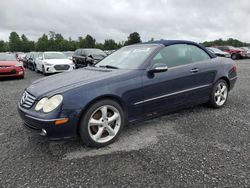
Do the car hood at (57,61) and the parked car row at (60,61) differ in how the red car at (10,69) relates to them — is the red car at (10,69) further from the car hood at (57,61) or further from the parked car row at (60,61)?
the car hood at (57,61)

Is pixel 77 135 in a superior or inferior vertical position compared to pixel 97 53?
inferior

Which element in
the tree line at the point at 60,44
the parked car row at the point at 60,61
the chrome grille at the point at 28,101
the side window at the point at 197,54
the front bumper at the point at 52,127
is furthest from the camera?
the tree line at the point at 60,44

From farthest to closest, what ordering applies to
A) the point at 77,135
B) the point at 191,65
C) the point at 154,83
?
the point at 191,65, the point at 154,83, the point at 77,135

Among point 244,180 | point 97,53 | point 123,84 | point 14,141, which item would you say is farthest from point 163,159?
point 97,53

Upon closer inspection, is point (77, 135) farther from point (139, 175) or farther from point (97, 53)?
point (97, 53)

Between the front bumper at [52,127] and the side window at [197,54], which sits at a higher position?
the side window at [197,54]

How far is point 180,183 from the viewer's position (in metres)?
2.12

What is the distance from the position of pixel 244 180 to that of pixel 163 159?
0.88 meters

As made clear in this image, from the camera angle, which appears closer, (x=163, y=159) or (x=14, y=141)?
(x=163, y=159)

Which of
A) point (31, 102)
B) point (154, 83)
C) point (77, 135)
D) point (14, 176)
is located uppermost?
point (154, 83)

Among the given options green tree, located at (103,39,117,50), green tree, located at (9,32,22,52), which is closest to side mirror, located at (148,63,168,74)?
green tree, located at (103,39,117,50)

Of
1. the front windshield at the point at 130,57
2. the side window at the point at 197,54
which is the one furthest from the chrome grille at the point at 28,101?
the side window at the point at 197,54

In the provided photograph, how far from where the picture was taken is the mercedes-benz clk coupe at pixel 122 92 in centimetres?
260

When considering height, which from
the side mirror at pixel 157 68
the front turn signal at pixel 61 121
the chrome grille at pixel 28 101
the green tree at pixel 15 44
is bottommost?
the front turn signal at pixel 61 121
